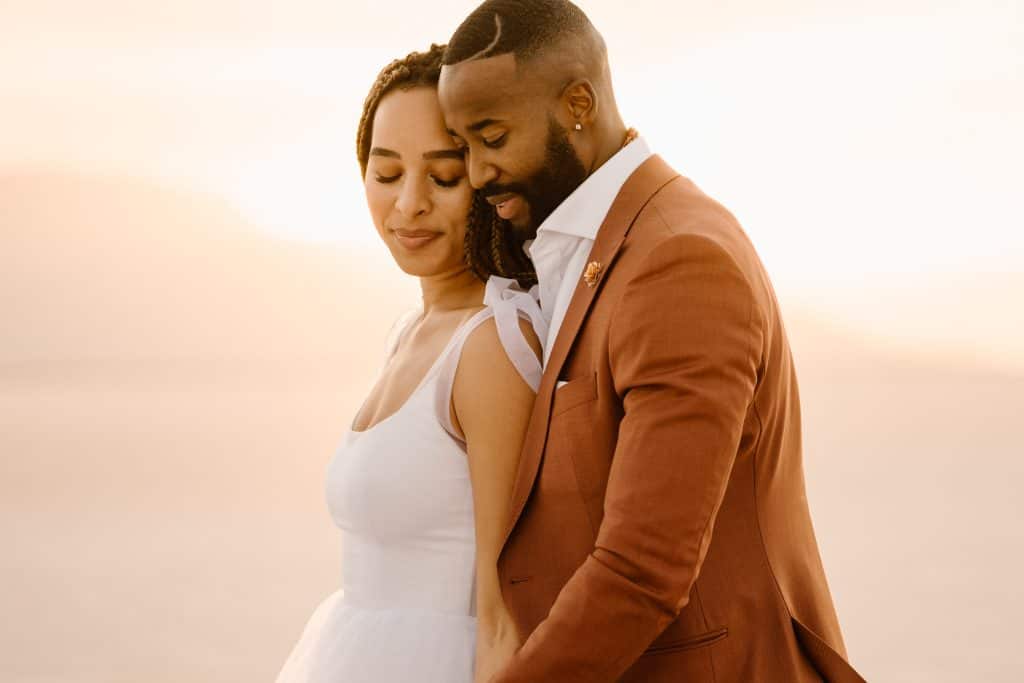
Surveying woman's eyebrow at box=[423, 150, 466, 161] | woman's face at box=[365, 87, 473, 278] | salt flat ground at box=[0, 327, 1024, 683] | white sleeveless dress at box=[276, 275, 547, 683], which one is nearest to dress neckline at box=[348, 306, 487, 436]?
white sleeveless dress at box=[276, 275, 547, 683]

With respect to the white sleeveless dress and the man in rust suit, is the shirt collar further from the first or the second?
the white sleeveless dress

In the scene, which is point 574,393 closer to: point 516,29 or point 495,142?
point 495,142

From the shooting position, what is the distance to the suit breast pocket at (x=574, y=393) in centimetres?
162

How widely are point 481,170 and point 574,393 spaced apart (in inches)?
13.7

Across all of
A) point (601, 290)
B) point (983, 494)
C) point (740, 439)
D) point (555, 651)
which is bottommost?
point (983, 494)

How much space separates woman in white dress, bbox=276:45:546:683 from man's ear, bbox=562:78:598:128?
298mm

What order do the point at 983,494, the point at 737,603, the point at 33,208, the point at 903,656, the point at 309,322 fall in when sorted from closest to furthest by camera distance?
the point at 737,603 < the point at 903,656 < the point at 983,494 < the point at 309,322 < the point at 33,208

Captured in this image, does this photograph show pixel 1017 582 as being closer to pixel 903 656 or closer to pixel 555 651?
pixel 903 656

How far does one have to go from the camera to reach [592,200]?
5.75ft

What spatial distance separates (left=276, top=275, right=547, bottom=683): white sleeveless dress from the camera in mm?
1943

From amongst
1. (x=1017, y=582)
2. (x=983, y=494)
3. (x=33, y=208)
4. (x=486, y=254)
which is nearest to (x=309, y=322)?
(x=33, y=208)

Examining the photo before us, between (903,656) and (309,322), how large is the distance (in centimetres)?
1582

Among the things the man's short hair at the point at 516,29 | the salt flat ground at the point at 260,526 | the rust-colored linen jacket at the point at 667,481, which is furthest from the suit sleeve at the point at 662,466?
the salt flat ground at the point at 260,526

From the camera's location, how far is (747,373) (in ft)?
4.94
